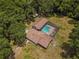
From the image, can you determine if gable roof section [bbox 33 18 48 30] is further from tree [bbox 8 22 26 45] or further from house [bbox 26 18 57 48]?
tree [bbox 8 22 26 45]

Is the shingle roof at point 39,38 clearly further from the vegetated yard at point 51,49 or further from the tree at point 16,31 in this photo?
the tree at point 16,31

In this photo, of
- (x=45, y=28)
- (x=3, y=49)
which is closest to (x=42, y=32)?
(x=45, y=28)

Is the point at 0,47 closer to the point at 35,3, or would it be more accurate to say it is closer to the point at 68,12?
the point at 35,3

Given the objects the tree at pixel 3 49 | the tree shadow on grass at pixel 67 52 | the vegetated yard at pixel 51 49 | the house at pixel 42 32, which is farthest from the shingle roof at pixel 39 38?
the tree at pixel 3 49

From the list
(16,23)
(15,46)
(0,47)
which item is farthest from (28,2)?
(0,47)

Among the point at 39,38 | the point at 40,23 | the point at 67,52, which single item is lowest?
the point at 67,52

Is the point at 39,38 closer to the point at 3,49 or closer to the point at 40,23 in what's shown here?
the point at 40,23

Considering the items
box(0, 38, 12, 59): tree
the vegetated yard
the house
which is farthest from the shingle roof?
box(0, 38, 12, 59): tree

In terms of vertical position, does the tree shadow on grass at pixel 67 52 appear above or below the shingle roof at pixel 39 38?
below

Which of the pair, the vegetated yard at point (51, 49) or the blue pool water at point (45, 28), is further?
the blue pool water at point (45, 28)
